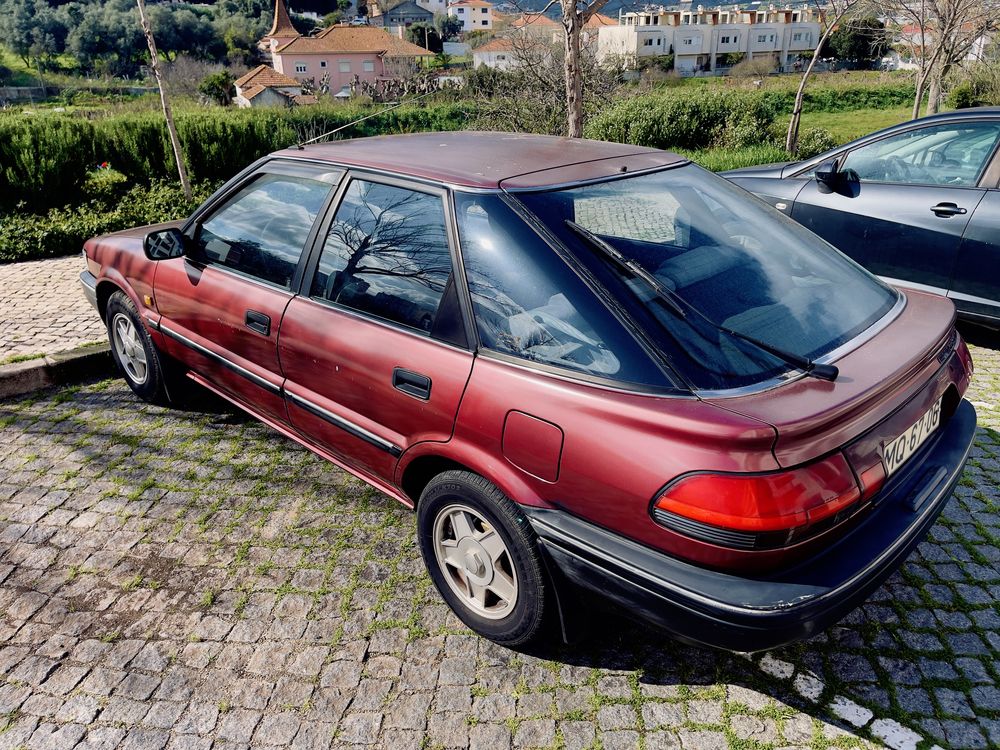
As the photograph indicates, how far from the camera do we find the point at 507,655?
2744mm

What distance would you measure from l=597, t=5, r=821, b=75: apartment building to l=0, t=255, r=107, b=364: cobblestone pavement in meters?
85.5

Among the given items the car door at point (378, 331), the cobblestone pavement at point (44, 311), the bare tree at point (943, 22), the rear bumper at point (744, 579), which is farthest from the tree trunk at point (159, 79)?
the bare tree at point (943, 22)

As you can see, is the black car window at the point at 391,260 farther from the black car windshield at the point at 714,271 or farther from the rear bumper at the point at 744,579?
the rear bumper at the point at 744,579

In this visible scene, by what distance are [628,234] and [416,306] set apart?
870 mm

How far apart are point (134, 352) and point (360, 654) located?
2.92 metres

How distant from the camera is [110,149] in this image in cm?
1188

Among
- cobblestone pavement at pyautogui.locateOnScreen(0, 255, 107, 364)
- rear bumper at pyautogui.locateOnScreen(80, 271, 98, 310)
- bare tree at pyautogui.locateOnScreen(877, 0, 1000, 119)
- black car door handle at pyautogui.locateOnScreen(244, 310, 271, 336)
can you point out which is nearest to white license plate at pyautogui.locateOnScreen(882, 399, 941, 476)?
black car door handle at pyautogui.locateOnScreen(244, 310, 271, 336)

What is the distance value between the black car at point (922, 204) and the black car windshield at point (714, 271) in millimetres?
2594

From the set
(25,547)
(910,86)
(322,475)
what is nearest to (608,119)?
(322,475)

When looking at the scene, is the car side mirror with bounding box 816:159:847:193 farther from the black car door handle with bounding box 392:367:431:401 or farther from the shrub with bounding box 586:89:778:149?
the shrub with bounding box 586:89:778:149

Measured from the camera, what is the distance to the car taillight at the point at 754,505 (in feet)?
6.42

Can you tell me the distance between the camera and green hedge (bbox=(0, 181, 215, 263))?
29.4ft

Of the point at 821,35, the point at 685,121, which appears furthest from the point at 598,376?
the point at 821,35

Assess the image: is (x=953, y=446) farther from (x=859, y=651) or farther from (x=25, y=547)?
(x=25, y=547)
